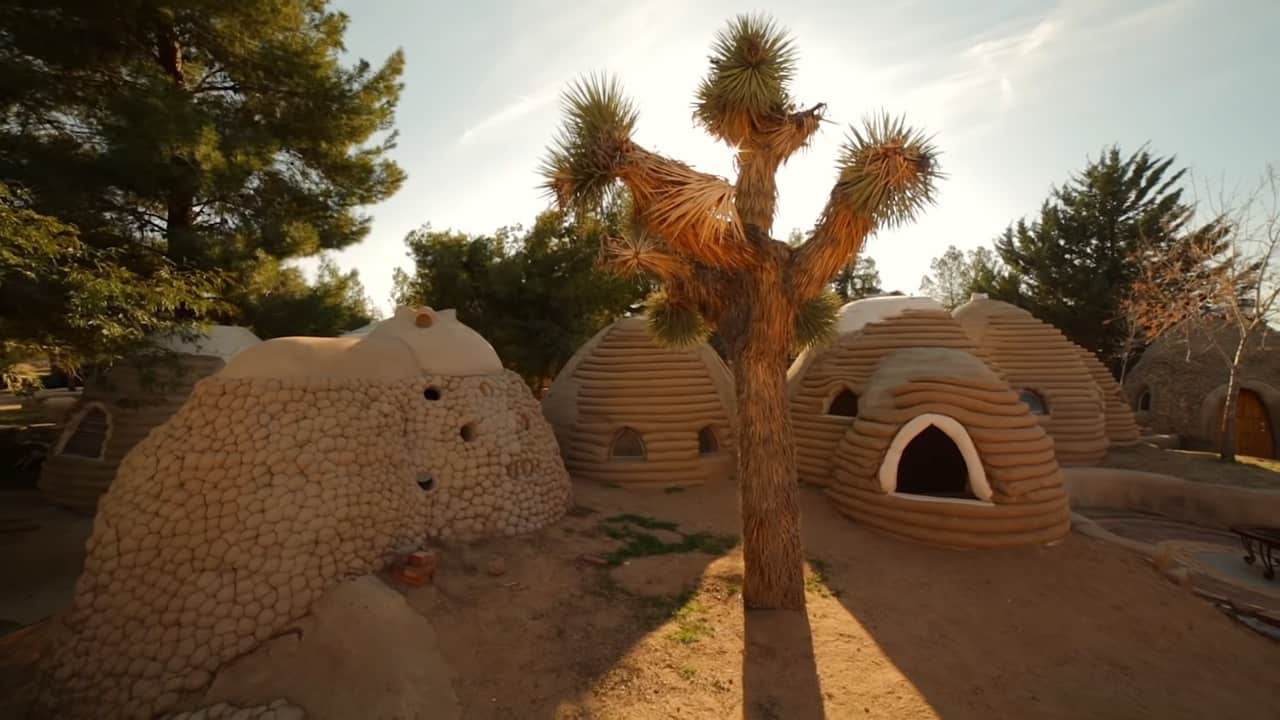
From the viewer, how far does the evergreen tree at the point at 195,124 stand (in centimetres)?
980

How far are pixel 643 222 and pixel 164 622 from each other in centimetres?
647

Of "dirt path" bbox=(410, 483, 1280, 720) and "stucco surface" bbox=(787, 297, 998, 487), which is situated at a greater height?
"stucco surface" bbox=(787, 297, 998, 487)

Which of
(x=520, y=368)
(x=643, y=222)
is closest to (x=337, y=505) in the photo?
(x=643, y=222)

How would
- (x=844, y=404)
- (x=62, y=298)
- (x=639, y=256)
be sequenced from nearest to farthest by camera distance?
(x=639, y=256) → (x=62, y=298) → (x=844, y=404)

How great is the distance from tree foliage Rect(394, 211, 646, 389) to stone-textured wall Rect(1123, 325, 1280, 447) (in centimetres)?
2156

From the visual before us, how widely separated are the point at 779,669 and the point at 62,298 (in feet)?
31.7

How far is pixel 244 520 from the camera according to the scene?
5.98 meters

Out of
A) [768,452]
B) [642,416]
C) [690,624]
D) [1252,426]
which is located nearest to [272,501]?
[690,624]

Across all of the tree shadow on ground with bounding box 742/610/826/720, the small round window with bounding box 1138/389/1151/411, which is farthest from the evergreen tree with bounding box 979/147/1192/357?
the tree shadow on ground with bounding box 742/610/826/720

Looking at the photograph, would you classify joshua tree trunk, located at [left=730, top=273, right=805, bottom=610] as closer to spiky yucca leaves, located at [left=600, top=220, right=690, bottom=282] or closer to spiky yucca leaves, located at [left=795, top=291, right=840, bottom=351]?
spiky yucca leaves, located at [left=600, top=220, right=690, bottom=282]

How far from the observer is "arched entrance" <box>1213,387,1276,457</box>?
1861cm

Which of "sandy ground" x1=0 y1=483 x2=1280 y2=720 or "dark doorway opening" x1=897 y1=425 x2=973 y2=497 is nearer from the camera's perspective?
"sandy ground" x1=0 y1=483 x2=1280 y2=720

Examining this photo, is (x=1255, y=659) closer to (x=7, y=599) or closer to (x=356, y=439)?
(x=356, y=439)

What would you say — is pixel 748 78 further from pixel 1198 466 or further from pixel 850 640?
pixel 1198 466
